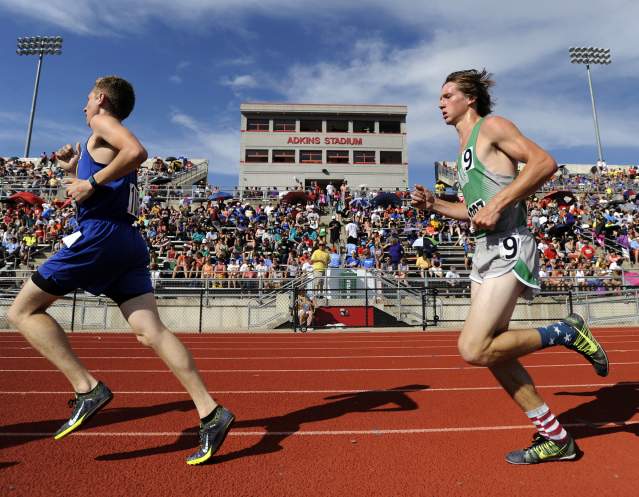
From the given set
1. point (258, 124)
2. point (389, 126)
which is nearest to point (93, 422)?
point (258, 124)

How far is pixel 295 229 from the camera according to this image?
21141mm

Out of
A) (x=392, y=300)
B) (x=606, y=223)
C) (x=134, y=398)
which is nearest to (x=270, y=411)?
(x=134, y=398)

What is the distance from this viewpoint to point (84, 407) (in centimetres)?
285

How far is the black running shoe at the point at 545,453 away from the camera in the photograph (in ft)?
8.77

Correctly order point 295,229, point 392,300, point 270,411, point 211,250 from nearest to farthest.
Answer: point 270,411, point 392,300, point 211,250, point 295,229

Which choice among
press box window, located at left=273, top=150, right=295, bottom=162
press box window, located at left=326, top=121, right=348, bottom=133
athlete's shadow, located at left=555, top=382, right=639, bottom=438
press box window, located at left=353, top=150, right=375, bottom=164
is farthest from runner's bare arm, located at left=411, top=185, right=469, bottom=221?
press box window, located at left=326, top=121, right=348, bottom=133

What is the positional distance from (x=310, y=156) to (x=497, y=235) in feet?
156

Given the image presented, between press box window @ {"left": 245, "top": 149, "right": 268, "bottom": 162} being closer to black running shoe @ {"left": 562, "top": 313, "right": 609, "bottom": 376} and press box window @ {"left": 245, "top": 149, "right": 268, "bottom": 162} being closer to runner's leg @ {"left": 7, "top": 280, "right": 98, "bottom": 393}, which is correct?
runner's leg @ {"left": 7, "top": 280, "right": 98, "bottom": 393}

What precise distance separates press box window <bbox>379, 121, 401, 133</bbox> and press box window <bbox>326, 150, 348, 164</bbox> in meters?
4.96

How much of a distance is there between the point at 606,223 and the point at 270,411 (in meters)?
20.4

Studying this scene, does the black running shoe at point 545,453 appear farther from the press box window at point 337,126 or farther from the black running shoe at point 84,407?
the press box window at point 337,126

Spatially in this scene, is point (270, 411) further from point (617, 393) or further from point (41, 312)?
point (617, 393)

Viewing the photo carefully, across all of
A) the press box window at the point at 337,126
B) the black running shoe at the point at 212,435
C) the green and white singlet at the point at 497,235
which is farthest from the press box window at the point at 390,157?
the black running shoe at the point at 212,435

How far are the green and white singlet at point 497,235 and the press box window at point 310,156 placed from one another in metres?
46.9
